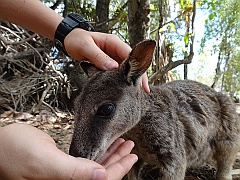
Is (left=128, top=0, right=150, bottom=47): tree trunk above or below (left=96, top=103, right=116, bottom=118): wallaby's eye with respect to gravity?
above

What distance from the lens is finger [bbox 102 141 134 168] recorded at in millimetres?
1462

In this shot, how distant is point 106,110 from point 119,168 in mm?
403

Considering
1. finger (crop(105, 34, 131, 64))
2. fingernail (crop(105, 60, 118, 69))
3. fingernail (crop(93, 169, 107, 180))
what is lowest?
fingernail (crop(93, 169, 107, 180))

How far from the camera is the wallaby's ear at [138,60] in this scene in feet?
5.36

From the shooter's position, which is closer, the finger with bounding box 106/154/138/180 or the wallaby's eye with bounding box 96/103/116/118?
→ the finger with bounding box 106/154/138/180

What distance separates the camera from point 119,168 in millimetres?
1339

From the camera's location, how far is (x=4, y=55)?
13.9 ft

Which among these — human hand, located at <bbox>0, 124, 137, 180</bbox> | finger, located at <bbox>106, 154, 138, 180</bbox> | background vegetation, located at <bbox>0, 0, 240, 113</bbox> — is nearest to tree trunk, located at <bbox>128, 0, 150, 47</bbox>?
background vegetation, located at <bbox>0, 0, 240, 113</bbox>

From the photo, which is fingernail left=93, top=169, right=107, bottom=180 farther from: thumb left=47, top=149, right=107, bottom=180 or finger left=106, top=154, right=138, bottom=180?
finger left=106, top=154, right=138, bottom=180

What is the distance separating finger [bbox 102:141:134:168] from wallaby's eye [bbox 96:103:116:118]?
17 centimetres

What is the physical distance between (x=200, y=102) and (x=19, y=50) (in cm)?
303

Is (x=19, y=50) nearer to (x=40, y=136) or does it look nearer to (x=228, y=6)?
(x=40, y=136)

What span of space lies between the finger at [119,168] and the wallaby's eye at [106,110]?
1.00 feet

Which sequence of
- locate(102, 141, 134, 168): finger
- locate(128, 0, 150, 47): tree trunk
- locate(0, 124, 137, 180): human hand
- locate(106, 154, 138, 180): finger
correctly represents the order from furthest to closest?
locate(128, 0, 150, 47): tree trunk → locate(102, 141, 134, 168): finger → locate(106, 154, 138, 180): finger → locate(0, 124, 137, 180): human hand
